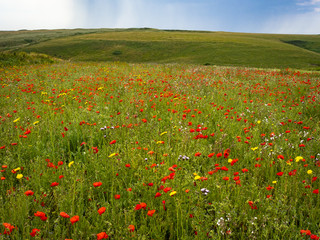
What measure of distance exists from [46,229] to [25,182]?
46.4 inches

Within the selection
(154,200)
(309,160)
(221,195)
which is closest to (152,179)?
(154,200)

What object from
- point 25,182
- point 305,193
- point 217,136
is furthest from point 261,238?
point 25,182

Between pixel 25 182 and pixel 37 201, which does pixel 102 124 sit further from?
pixel 37 201

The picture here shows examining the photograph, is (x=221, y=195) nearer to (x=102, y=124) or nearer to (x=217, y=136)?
(x=217, y=136)

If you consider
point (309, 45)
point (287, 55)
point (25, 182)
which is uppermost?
point (309, 45)

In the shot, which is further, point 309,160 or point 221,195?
point 309,160

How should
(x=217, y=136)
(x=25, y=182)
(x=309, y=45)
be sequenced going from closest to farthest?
(x=25, y=182)
(x=217, y=136)
(x=309, y=45)

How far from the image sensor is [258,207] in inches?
92.4

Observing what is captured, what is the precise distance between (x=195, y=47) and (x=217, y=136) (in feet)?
150

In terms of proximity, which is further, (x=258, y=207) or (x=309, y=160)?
(x=309, y=160)

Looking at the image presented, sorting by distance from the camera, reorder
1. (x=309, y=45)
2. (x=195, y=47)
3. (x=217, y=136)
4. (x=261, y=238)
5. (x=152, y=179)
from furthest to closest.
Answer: (x=309, y=45)
(x=195, y=47)
(x=217, y=136)
(x=152, y=179)
(x=261, y=238)

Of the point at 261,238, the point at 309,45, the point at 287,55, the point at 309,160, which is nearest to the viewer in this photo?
the point at 261,238

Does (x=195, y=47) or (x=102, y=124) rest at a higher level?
(x=195, y=47)

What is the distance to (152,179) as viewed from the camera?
2646 mm
